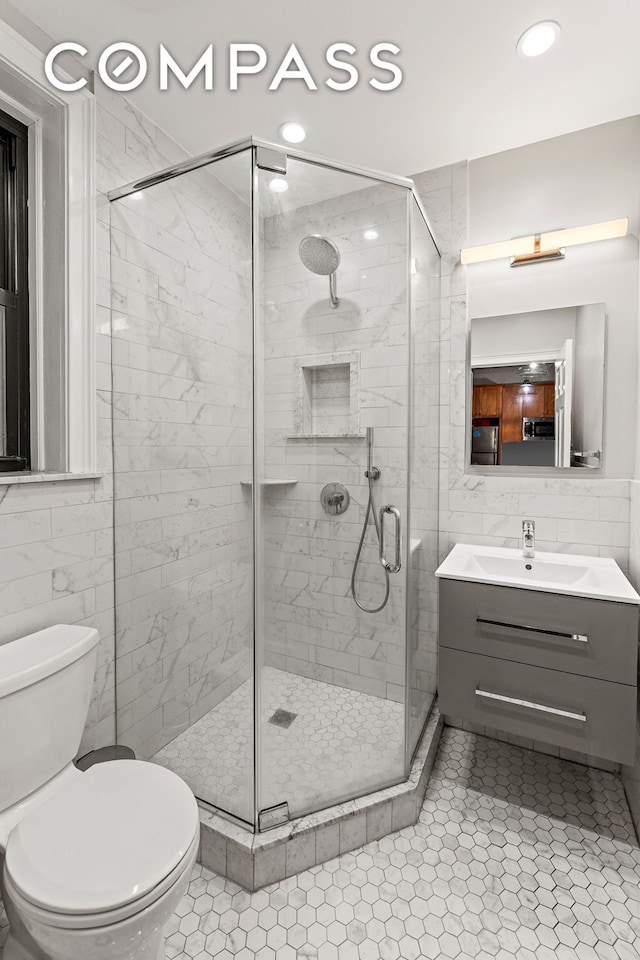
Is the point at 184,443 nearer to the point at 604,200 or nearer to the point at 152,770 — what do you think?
the point at 152,770

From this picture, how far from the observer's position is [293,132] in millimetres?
1908

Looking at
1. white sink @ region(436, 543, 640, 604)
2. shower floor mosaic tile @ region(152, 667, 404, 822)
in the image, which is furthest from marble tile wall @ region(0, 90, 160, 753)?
white sink @ region(436, 543, 640, 604)

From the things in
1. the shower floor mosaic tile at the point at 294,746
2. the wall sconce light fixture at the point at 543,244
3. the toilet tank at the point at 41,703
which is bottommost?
the shower floor mosaic tile at the point at 294,746

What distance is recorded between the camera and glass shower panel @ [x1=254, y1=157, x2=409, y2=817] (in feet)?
4.75

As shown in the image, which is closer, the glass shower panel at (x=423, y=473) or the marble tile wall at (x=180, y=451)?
the marble tile wall at (x=180, y=451)

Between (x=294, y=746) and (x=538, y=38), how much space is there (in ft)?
7.83

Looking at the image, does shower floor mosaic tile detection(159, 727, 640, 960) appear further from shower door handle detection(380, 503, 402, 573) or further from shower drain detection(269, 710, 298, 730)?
shower door handle detection(380, 503, 402, 573)

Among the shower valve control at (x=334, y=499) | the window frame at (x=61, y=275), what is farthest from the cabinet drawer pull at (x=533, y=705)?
the window frame at (x=61, y=275)

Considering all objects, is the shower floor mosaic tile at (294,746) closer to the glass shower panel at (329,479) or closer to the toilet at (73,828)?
the glass shower panel at (329,479)

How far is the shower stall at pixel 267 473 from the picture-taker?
145 cm

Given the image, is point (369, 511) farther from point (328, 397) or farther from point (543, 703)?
point (543, 703)

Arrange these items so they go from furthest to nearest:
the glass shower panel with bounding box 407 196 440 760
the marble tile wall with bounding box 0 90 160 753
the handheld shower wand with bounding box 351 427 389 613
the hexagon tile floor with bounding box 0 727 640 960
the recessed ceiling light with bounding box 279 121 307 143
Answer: the recessed ceiling light with bounding box 279 121 307 143
the glass shower panel with bounding box 407 196 440 760
the handheld shower wand with bounding box 351 427 389 613
the marble tile wall with bounding box 0 90 160 753
the hexagon tile floor with bounding box 0 727 640 960

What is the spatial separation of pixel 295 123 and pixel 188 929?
277 centimetres

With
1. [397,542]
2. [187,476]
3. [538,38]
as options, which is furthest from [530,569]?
[538,38]
